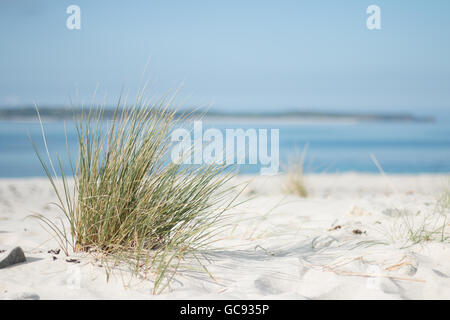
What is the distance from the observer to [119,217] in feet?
7.53

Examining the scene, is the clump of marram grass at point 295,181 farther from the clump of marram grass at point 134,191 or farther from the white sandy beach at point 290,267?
the clump of marram grass at point 134,191

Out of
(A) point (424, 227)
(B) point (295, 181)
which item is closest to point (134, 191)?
(A) point (424, 227)

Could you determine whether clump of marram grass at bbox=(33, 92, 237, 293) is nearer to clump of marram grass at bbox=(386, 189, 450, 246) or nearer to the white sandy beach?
the white sandy beach

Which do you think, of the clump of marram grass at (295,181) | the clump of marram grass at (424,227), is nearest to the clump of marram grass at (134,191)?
the clump of marram grass at (424,227)

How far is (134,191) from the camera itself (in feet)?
7.75

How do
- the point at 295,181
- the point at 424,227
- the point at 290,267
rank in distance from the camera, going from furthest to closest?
1. the point at 295,181
2. the point at 424,227
3. the point at 290,267

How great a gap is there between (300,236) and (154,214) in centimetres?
117

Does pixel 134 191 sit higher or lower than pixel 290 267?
higher

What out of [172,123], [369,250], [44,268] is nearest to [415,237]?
[369,250]

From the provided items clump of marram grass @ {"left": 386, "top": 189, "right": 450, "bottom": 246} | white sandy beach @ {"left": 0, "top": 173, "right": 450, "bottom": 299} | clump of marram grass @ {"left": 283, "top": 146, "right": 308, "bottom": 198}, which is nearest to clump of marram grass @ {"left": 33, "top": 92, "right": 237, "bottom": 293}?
white sandy beach @ {"left": 0, "top": 173, "right": 450, "bottom": 299}

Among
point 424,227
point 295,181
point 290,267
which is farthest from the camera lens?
point 295,181

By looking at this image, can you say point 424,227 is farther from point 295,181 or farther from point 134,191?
point 295,181

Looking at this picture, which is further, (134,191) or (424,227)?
(424,227)

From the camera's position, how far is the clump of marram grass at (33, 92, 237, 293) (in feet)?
7.52
